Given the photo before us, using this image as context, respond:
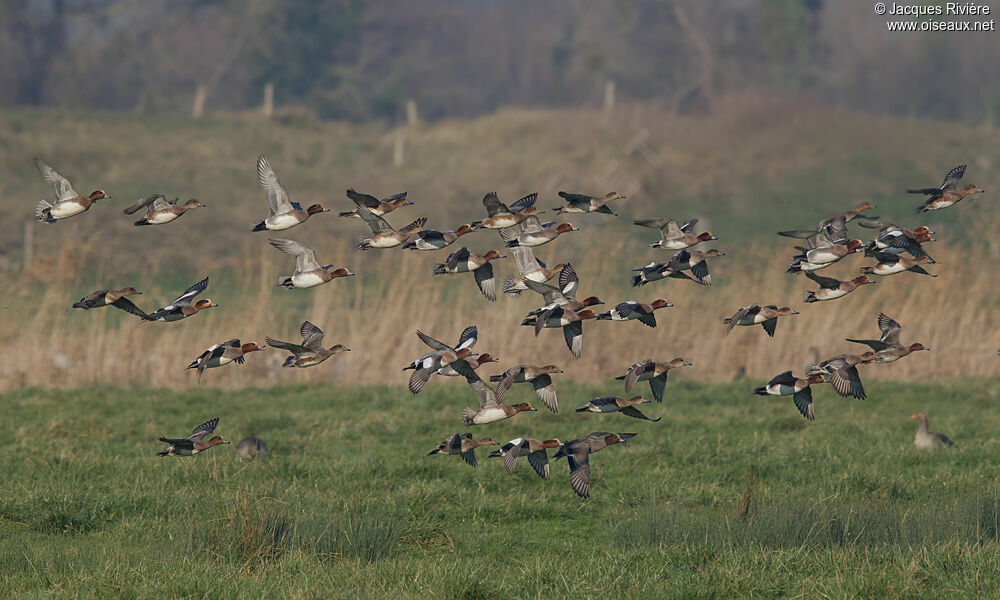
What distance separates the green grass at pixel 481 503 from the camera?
29.5ft

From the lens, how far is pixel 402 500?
1189cm

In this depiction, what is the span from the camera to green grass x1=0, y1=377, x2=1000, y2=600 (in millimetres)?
8977

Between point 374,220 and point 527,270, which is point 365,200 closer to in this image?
point 374,220

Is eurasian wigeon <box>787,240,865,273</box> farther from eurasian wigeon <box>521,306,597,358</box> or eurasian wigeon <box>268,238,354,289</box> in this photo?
eurasian wigeon <box>268,238,354,289</box>

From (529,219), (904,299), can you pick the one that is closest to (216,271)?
(904,299)

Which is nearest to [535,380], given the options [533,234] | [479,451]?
[533,234]

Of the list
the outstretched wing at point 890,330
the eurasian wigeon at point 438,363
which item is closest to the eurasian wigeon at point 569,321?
the eurasian wigeon at point 438,363

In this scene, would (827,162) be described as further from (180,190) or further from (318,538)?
(318,538)

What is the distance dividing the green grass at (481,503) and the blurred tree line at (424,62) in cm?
4930

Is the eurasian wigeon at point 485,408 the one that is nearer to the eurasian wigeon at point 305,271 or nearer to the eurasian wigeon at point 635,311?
the eurasian wigeon at point 635,311

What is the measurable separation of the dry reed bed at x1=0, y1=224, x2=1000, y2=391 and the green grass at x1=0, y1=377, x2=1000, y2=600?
5.32ft

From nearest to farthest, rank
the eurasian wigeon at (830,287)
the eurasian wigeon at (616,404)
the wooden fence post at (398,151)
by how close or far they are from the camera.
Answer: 1. the eurasian wigeon at (616,404)
2. the eurasian wigeon at (830,287)
3. the wooden fence post at (398,151)

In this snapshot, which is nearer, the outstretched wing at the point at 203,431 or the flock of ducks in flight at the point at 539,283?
the flock of ducks in flight at the point at 539,283

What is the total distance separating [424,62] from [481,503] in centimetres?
8224
